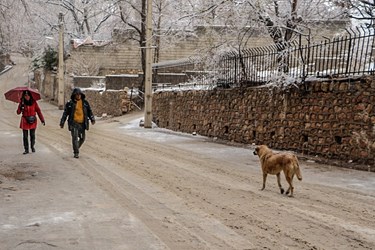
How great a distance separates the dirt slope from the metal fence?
2598 millimetres

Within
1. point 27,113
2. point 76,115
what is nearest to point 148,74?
point 27,113

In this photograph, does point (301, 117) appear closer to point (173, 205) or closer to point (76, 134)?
point (76, 134)

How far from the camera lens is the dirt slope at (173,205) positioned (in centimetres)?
498

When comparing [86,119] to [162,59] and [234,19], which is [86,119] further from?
[162,59]

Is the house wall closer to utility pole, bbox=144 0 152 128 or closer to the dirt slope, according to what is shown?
utility pole, bbox=144 0 152 128

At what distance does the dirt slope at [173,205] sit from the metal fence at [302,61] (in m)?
2.60

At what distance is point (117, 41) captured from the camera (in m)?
37.7

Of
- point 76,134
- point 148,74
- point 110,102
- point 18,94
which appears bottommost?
point 110,102

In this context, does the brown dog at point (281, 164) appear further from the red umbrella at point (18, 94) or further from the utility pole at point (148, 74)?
the utility pole at point (148, 74)

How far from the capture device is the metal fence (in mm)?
10789

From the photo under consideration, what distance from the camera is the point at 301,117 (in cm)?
1230

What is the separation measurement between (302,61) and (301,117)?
151 cm

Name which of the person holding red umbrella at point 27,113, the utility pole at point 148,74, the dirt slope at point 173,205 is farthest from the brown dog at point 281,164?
the utility pole at point 148,74

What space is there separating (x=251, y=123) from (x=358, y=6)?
15.9 feet
